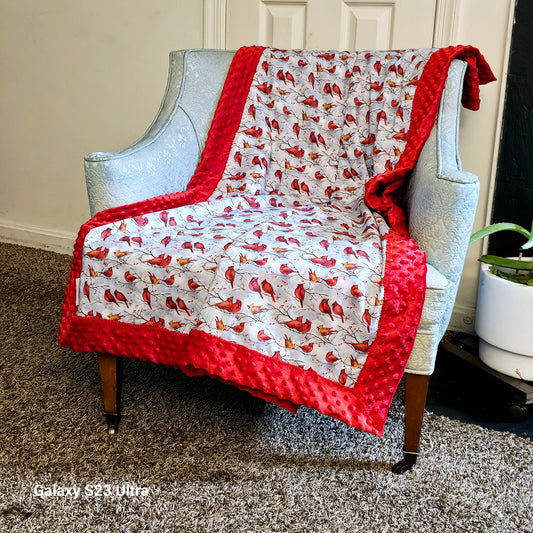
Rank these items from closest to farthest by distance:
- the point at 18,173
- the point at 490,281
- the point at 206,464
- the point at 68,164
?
the point at 206,464 → the point at 490,281 → the point at 68,164 → the point at 18,173

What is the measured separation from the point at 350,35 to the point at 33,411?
4.88ft

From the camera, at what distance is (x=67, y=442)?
127 centimetres

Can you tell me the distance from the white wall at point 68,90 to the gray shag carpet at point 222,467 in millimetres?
1229

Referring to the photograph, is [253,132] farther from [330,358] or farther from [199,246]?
[330,358]

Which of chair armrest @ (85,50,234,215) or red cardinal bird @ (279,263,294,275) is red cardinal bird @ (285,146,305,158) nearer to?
chair armrest @ (85,50,234,215)

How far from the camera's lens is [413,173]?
1444mm

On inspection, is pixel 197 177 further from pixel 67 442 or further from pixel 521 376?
pixel 521 376

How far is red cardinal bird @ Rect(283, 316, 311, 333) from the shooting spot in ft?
3.69


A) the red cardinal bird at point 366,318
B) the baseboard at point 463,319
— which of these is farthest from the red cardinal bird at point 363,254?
Result: the baseboard at point 463,319

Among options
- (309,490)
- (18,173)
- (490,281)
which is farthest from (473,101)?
(18,173)

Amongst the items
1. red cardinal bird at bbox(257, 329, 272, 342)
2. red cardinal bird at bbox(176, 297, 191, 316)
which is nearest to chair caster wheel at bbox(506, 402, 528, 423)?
red cardinal bird at bbox(257, 329, 272, 342)

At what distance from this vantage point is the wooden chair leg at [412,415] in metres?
1.16

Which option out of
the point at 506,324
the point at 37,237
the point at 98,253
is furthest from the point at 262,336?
the point at 37,237

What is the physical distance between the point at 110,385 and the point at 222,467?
31 cm
